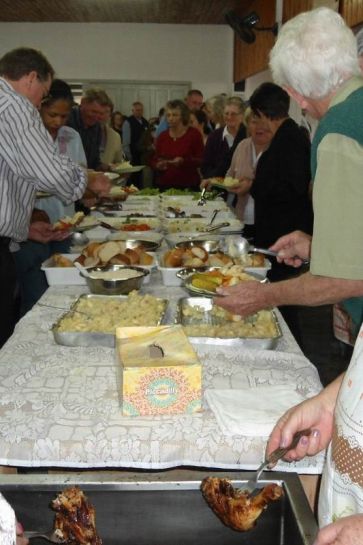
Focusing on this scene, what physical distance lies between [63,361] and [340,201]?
2.39 feet

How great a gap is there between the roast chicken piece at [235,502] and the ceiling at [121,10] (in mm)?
8320

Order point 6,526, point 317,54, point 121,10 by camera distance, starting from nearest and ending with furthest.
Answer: point 6,526, point 317,54, point 121,10

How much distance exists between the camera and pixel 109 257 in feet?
7.23

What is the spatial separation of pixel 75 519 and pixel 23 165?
175 centimetres

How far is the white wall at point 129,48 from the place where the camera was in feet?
34.3

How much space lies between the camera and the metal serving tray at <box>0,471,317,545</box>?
35.7 inches

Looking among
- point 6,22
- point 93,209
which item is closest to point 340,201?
point 93,209

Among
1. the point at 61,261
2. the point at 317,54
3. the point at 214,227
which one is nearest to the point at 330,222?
the point at 317,54

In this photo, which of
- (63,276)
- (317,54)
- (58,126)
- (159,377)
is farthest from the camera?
(58,126)

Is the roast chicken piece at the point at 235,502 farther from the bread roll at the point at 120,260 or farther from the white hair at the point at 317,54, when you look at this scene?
the bread roll at the point at 120,260

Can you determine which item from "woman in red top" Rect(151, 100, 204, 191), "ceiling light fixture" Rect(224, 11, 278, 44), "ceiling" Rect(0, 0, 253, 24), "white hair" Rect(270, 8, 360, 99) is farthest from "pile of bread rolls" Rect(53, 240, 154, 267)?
"ceiling" Rect(0, 0, 253, 24)

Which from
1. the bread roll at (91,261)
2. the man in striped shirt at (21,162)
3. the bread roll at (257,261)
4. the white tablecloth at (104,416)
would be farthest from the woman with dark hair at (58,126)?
the white tablecloth at (104,416)

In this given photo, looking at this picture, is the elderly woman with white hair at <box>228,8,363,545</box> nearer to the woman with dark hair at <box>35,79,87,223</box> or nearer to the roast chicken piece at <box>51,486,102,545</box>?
the roast chicken piece at <box>51,486,102,545</box>

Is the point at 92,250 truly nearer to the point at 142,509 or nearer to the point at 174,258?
the point at 174,258
